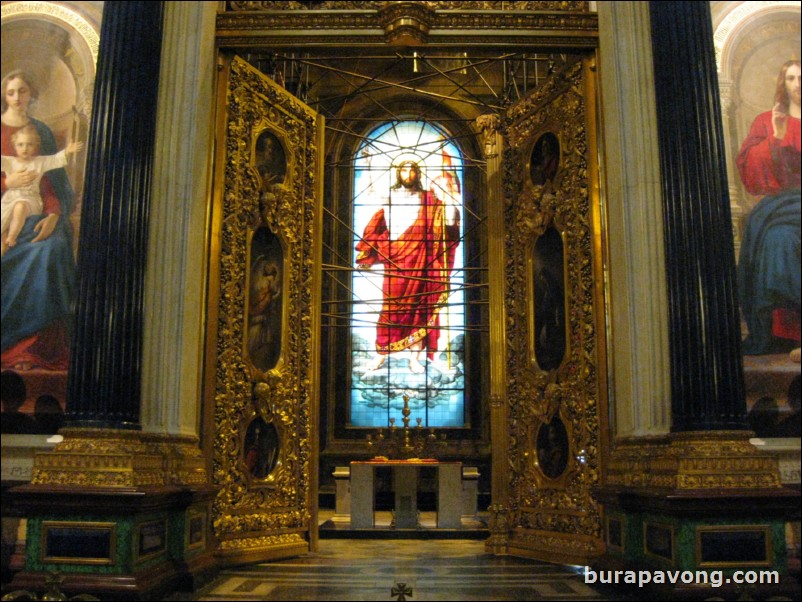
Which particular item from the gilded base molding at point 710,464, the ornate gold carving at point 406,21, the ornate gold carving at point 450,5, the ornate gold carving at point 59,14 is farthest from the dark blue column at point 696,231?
the ornate gold carving at point 59,14

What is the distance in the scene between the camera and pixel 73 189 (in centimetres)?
864

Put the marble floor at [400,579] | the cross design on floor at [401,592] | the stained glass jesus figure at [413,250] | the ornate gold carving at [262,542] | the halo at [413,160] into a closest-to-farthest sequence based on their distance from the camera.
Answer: the cross design on floor at [401,592]
the marble floor at [400,579]
the ornate gold carving at [262,542]
the stained glass jesus figure at [413,250]
the halo at [413,160]

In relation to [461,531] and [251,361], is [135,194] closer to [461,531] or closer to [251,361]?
[251,361]

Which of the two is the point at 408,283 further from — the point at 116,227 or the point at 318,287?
the point at 116,227

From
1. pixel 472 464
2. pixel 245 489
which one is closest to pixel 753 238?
pixel 245 489

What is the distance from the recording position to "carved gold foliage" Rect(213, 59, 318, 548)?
7.22 m

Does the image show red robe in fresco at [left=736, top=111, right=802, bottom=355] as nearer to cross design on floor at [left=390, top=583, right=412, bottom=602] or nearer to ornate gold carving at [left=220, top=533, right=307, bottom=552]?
cross design on floor at [left=390, top=583, right=412, bottom=602]

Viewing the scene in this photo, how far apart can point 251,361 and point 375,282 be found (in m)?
7.74

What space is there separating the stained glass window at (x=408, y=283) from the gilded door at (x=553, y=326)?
218 inches

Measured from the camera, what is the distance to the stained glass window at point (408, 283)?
47.7 feet

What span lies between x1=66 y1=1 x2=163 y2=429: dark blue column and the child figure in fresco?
104 inches

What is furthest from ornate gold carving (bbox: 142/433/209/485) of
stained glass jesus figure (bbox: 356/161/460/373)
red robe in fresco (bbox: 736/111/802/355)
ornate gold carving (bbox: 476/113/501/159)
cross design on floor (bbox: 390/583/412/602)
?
stained glass jesus figure (bbox: 356/161/460/373)

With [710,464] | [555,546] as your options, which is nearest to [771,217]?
[710,464]

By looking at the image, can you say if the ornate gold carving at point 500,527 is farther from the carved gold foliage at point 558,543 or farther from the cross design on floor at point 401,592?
the cross design on floor at point 401,592
